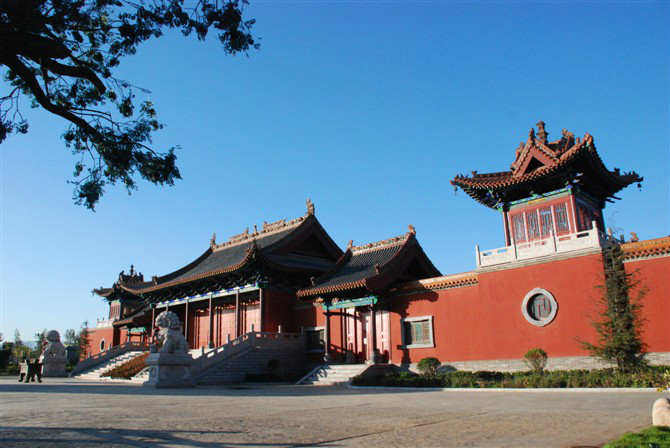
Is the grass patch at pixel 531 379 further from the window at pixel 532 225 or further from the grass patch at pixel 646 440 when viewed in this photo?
the grass patch at pixel 646 440

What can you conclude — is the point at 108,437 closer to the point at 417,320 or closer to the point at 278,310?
the point at 417,320

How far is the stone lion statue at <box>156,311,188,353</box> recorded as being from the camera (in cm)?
1563

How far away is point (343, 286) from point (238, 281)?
6300 millimetres

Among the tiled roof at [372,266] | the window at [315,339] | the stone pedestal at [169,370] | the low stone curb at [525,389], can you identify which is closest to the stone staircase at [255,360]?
the window at [315,339]

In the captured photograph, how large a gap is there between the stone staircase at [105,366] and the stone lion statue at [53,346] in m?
2.00

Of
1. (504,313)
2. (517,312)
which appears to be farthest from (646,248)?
(504,313)

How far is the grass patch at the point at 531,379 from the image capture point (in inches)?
440

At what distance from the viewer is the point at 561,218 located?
15734 millimetres

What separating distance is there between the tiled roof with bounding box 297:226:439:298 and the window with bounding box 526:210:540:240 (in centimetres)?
470

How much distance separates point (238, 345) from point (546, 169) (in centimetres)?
1233

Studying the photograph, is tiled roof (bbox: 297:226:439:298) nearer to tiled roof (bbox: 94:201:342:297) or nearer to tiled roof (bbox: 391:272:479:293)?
tiled roof (bbox: 391:272:479:293)

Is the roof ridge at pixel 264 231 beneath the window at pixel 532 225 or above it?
above

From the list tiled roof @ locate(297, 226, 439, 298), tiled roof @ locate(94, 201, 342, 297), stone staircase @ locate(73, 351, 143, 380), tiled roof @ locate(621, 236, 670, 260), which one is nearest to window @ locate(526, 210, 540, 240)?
tiled roof @ locate(621, 236, 670, 260)

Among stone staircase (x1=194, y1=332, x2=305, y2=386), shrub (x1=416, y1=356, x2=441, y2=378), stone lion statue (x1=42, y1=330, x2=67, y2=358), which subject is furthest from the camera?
stone lion statue (x1=42, y1=330, x2=67, y2=358)
